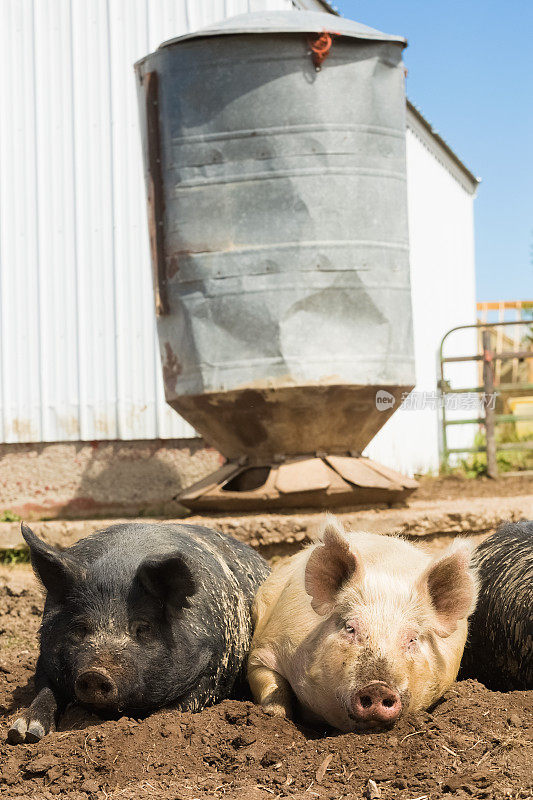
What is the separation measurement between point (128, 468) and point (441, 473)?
431 cm

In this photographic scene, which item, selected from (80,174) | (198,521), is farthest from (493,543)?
(80,174)

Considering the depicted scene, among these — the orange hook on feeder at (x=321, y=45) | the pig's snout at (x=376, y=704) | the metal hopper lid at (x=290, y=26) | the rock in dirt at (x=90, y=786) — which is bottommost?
the rock in dirt at (x=90, y=786)

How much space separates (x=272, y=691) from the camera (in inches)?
148

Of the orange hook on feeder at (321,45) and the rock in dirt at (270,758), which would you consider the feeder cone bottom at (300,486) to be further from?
the rock in dirt at (270,758)

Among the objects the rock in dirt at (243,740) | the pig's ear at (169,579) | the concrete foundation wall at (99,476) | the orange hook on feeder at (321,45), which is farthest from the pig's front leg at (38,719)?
the concrete foundation wall at (99,476)

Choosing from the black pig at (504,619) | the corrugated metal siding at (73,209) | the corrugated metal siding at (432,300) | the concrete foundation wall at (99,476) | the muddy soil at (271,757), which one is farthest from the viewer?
the corrugated metal siding at (432,300)

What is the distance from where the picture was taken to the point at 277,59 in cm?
656

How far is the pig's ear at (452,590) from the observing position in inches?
140

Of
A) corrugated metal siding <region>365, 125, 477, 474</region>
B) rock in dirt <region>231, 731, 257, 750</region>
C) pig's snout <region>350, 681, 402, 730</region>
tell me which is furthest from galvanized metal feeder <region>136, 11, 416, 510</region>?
corrugated metal siding <region>365, 125, 477, 474</region>

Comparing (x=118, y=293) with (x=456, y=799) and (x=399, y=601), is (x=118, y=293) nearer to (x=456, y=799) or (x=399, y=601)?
(x=399, y=601)

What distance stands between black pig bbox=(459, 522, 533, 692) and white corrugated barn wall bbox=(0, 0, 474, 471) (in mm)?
5093

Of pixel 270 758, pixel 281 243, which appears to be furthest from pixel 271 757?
pixel 281 243

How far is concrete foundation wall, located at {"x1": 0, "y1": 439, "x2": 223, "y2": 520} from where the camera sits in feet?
28.7

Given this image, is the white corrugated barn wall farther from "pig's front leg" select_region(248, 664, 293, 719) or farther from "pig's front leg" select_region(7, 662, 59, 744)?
"pig's front leg" select_region(7, 662, 59, 744)
